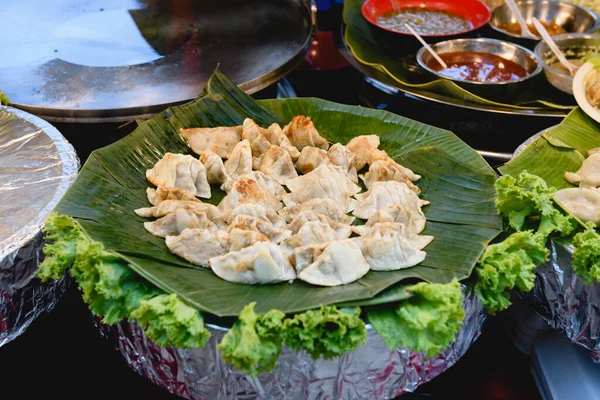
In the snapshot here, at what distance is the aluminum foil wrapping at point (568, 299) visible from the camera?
2352 mm

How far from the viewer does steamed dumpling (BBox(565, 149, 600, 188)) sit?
2.74 meters

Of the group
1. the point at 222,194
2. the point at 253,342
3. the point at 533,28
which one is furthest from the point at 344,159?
the point at 533,28

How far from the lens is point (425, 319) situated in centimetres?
188

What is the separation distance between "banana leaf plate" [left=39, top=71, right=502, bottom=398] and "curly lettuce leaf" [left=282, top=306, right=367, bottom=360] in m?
0.07

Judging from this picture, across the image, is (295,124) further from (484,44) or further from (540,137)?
(484,44)

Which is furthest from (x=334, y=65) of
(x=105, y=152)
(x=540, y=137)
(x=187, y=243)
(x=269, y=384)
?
(x=269, y=384)

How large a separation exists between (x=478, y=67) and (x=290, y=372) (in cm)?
277

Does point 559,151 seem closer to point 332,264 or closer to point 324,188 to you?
point 324,188

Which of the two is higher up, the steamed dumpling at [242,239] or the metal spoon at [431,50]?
the steamed dumpling at [242,239]

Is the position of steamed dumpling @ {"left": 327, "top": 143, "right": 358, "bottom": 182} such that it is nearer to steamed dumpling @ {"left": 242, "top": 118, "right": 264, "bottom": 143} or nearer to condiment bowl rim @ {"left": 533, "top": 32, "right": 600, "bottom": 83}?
steamed dumpling @ {"left": 242, "top": 118, "right": 264, "bottom": 143}

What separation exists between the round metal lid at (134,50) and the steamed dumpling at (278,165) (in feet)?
2.34

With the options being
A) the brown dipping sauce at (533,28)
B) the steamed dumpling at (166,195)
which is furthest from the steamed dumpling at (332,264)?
the brown dipping sauce at (533,28)

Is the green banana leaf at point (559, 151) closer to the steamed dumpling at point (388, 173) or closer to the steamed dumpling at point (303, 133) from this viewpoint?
the steamed dumpling at point (388, 173)

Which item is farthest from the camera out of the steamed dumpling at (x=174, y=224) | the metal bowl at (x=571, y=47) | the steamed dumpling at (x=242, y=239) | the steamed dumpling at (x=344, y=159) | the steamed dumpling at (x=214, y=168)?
the metal bowl at (x=571, y=47)
